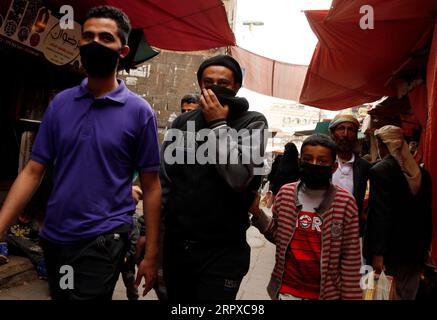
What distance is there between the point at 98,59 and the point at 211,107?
649 millimetres

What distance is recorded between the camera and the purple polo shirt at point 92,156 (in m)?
1.83

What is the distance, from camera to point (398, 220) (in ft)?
11.2

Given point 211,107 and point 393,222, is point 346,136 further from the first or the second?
point 211,107

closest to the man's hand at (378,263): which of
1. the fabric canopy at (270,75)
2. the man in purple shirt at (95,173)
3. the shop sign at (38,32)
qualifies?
the man in purple shirt at (95,173)

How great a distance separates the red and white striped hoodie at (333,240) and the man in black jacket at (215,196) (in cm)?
59

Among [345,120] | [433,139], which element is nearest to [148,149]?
[433,139]

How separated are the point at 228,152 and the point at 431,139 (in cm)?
198

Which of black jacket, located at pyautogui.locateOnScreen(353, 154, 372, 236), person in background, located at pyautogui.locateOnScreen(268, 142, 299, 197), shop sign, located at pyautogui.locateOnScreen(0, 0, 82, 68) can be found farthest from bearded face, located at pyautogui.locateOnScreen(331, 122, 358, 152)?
shop sign, located at pyautogui.locateOnScreen(0, 0, 82, 68)

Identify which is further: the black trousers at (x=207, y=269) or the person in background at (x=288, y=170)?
the person in background at (x=288, y=170)

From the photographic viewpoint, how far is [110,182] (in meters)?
1.87

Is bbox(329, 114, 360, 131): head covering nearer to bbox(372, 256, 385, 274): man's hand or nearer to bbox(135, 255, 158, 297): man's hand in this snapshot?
bbox(372, 256, 385, 274): man's hand

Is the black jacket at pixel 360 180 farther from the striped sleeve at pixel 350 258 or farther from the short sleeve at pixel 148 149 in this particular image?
the short sleeve at pixel 148 149

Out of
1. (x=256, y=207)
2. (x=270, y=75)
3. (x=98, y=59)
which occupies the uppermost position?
(x=270, y=75)
